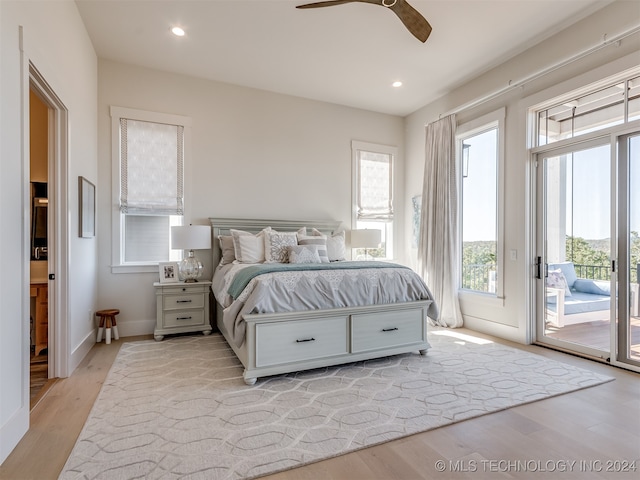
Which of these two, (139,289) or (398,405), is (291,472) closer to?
(398,405)

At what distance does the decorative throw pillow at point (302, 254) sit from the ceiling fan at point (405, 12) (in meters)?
2.38

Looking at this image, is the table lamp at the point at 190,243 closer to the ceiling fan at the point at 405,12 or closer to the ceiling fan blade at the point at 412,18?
the ceiling fan at the point at 405,12

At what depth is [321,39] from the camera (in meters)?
3.62

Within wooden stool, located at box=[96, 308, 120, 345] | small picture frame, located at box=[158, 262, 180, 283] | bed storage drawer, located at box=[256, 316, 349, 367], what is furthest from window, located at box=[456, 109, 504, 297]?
wooden stool, located at box=[96, 308, 120, 345]

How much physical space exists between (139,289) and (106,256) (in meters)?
0.54

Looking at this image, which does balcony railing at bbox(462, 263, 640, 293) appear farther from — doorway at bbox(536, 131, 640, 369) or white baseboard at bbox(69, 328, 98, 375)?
white baseboard at bbox(69, 328, 98, 375)

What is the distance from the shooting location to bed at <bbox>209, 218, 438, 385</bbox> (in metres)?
2.70

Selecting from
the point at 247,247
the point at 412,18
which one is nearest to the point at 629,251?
the point at 412,18

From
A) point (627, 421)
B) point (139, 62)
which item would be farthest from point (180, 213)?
point (627, 421)

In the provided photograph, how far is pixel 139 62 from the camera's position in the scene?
13.5ft

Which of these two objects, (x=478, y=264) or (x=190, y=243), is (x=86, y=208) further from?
(x=478, y=264)

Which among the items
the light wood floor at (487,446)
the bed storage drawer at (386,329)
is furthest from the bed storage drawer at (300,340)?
the light wood floor at (487,446)

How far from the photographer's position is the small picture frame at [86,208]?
10.5 ft

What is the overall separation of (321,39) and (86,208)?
3004 mm
